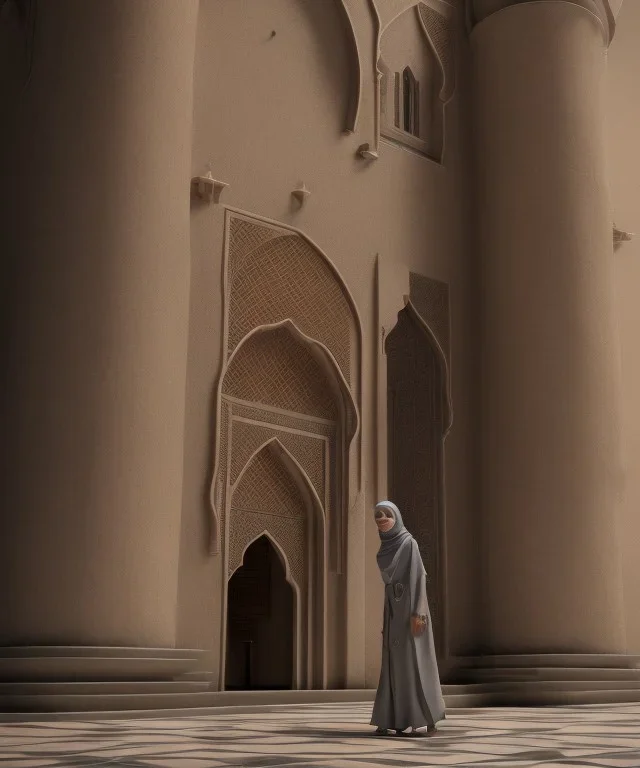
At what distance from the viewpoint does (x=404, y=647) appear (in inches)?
195

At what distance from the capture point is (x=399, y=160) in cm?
924

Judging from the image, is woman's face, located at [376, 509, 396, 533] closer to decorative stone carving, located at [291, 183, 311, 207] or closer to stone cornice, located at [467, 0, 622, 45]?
decorative stone carving, located at [291, 183, 311, 207]

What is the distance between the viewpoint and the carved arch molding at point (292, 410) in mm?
7785

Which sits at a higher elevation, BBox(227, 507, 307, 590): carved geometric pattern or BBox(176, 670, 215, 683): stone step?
BBox(227, 507, 307, 590): carved geometric pattern

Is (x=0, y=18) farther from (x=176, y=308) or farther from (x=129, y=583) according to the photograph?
(x=129, y=583)

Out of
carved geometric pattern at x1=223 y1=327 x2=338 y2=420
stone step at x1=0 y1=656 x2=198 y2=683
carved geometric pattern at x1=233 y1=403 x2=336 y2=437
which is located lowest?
stone step at x1=0 y1=656 x2=198 y2=683

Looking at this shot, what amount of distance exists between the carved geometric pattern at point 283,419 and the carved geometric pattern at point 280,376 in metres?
0.07

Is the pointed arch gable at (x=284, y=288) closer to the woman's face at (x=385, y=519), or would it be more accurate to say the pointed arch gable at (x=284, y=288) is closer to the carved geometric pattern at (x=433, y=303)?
the carved geometric pattern at (x=433, y=303)

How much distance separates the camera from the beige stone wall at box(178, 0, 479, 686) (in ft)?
24.4

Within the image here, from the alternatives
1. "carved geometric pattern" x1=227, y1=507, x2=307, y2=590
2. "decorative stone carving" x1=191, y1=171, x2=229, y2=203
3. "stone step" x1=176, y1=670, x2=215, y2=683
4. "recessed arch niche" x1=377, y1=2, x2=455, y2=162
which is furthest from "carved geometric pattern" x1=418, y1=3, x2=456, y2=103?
"stone step" x1=176, y1=670, x2=215, y2=683

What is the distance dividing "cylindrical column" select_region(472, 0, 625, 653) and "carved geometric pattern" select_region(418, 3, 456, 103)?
0.86 feet

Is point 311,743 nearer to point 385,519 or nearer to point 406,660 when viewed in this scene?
point 406,660

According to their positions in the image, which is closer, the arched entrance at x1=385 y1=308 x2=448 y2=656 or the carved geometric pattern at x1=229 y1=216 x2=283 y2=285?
the carved geometric pattern at x1=229 y1=216 x2=283 y2=285

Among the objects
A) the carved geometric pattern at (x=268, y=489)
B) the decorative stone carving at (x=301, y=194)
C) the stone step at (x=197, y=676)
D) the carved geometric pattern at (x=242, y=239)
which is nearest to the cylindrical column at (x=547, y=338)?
the carved geometric pattern at (x=268, y=489)
